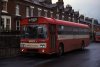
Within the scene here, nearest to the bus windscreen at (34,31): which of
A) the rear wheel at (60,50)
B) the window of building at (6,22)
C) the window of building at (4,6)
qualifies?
the rear wheel at (60,50)

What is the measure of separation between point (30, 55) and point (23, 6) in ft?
76.6

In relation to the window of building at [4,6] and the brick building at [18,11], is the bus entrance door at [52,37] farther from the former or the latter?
the window of building at [4,6]

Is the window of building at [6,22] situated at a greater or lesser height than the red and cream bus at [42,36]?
greater

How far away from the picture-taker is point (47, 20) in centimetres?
2072

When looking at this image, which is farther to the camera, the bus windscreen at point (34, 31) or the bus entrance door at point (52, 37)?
the bus entrance door at point (52, 37)

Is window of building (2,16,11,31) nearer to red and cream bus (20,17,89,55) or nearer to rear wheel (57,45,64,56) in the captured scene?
rear wheel (57,45,64,56)

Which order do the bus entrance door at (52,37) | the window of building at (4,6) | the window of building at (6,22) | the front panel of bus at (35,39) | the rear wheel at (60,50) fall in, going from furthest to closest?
the window of building at (4,6)
the window of building at (6,22)
the rear wheel at (60,50)
the bus entrance door at (52,37)
the front panel of bus at (35,39)

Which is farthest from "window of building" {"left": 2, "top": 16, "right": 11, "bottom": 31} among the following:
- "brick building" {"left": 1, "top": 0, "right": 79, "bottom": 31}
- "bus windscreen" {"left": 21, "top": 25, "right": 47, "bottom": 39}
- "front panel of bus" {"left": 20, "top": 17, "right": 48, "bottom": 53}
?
"front panel of bus" {"left": 20, "top": 17, "right": 48, "bottom": 53}

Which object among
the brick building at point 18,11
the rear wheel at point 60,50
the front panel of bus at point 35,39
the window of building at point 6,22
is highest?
the brick building at point 18,11

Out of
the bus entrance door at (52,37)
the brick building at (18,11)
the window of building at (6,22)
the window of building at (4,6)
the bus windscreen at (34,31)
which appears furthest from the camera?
the brick building at (18,11)

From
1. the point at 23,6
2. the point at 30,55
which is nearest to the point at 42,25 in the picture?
the point at 30,55

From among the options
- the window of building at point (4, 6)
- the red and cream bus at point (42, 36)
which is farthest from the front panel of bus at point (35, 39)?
the window of building at point (4, 6)

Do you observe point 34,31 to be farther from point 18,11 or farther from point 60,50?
point 18,11

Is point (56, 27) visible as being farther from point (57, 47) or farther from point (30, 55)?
point (30, 55)
